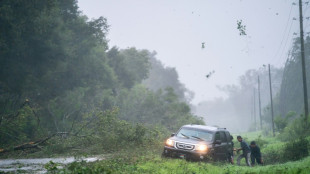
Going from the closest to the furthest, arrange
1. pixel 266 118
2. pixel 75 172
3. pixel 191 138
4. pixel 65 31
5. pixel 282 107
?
pixel 75 172 → pixel 191 138 → pixel 65 31 → pixel 282 107 → pixel 266 118

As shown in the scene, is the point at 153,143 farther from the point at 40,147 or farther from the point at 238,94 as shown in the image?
the point at 238,94

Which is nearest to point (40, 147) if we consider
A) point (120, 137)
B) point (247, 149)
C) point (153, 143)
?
point (120, 137)

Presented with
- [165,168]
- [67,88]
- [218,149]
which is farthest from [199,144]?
[67,88]

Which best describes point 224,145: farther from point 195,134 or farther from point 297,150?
Answer: point 297,150

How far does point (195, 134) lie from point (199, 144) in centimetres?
128

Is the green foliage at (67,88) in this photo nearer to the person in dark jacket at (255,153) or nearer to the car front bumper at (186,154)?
the car front bumper at (186,154)

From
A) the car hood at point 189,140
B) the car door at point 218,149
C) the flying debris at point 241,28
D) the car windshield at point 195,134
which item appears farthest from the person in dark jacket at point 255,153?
the flying debris at point 241,28

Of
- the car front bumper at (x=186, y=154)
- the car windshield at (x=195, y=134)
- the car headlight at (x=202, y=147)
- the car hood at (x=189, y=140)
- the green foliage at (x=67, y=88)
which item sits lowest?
the car front bumper at (x=186, y=154)

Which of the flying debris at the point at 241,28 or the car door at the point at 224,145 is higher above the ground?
the flying debris at the point at 241,28

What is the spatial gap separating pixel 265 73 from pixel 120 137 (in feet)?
460

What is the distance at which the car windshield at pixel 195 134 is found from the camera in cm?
1537

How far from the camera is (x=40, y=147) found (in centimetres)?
1653

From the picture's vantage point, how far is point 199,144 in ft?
47.0

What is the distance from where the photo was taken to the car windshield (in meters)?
15.4
